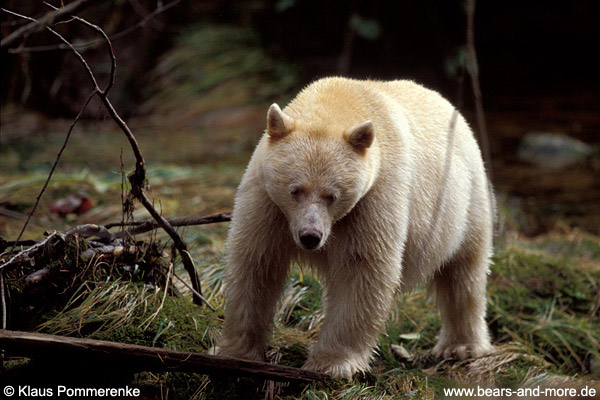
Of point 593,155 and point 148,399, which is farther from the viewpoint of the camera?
point 593,155

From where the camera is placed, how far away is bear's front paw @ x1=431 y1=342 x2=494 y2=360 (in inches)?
169

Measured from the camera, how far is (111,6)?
11.8m

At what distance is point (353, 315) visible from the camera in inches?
133

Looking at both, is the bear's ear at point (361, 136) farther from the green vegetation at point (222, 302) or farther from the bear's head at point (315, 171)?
the green vegetation at point (222, 302)

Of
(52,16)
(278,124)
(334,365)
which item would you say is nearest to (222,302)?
(334,365)

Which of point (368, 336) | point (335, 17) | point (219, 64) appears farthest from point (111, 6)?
point (368, 336)

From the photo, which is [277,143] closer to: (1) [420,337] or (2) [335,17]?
(1) [420,337]

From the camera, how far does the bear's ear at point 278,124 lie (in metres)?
3.16

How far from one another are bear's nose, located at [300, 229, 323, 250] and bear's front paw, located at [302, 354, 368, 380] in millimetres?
738

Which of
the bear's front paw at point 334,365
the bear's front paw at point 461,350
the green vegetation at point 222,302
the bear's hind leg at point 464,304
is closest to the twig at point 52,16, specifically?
the green vegetation at point 222,302

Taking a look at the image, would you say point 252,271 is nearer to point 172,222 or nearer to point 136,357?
point 172,222

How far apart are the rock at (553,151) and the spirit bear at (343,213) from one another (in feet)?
22.9

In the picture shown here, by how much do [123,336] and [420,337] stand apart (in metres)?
2.33

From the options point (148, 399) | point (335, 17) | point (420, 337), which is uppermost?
point (335, 17)
